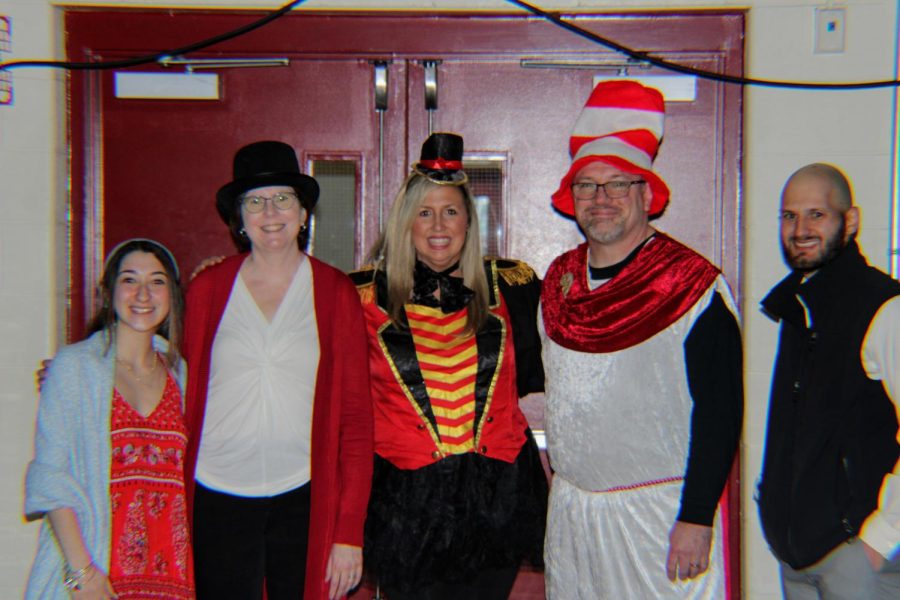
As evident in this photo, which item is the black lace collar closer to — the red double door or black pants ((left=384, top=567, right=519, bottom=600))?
the red double door

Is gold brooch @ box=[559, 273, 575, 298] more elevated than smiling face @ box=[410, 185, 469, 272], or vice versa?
smiling face @ box=[410, 185, 469, 272]

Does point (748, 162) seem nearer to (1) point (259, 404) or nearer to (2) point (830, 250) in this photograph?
(2) point (830, 250)

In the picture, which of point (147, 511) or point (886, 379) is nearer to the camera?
point (886, 379)

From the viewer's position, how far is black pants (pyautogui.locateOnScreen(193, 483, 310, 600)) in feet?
7.36

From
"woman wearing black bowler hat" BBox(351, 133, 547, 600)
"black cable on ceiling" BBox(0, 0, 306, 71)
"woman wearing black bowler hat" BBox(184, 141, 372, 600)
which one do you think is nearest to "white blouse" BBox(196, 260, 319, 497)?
"woman wearing black bowler hat" BBox(184, 141, 372, 600)

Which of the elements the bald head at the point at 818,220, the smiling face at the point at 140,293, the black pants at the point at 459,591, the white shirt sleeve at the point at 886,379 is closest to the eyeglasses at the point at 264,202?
the smiling face at the point at 140,293

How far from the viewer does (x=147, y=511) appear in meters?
2.21

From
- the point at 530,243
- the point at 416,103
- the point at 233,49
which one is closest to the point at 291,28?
the point at 233,49

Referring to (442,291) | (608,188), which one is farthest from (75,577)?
(608,188)

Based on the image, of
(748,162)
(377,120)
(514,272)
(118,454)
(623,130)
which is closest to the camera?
(118,454)

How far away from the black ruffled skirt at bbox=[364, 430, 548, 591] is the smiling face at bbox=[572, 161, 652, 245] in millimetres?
758

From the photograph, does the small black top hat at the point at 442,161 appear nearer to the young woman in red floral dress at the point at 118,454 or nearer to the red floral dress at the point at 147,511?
the young woman in red floral dress at the point at 118,454

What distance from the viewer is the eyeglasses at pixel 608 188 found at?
7.80ft

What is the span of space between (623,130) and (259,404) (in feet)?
4.48
